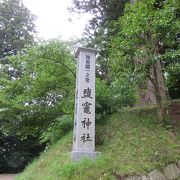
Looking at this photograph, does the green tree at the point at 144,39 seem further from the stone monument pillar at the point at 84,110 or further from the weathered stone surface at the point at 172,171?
the weathered stone surface at the point at 172,171

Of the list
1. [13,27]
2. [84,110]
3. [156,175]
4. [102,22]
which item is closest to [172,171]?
[156,175]

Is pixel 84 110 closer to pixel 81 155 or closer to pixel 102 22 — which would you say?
pixel 81 155

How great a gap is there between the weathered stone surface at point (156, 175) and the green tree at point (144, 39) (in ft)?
Result: 6.65

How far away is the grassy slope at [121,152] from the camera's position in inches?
248

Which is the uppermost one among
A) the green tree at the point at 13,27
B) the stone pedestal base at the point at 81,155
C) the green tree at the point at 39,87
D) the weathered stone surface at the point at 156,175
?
the green tree at the point at 13,27

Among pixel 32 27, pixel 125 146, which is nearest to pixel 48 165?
pixel 125 146

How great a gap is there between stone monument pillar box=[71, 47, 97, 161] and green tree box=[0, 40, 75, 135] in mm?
1718

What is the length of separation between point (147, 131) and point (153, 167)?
4.72ft

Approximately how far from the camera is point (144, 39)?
788 cm

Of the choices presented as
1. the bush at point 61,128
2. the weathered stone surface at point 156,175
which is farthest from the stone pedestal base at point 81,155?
the bush at point 61,128

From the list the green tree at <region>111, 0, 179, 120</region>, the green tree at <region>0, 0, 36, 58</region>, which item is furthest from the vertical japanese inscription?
the green tree at <region>0, 0, 36, 58</region>

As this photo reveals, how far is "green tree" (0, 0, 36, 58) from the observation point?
2298cm

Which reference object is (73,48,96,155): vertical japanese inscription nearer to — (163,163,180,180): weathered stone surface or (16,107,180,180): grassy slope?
(16,107,180,180): grassy slope

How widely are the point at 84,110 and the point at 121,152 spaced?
1397 millimetres
